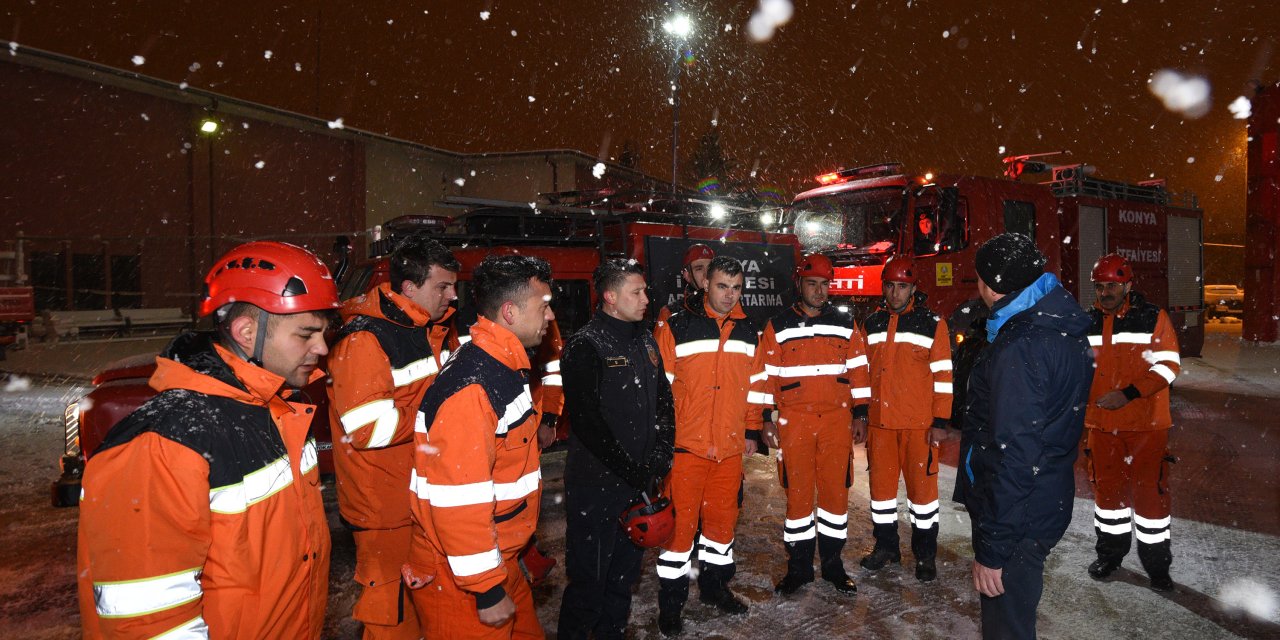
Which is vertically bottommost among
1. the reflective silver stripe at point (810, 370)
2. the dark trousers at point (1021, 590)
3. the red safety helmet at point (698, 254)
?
the dark trousers at point (1021, 590)

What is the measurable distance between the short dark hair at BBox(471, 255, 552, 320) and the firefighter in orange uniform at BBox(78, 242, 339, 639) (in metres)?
0.57

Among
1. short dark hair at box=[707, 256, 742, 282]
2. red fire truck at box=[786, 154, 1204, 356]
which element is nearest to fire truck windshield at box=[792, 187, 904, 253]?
red fire truck at box=[786, 154, 1204, 356]

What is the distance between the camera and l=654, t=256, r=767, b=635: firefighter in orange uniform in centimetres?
380

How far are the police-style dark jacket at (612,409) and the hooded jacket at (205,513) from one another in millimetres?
1352

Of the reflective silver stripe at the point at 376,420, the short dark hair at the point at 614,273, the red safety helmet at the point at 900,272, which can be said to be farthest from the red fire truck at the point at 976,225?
the reflective silver stripe at the point at 376,420

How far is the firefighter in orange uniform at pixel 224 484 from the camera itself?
144 cm

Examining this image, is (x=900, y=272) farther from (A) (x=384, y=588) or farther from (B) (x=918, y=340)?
(A) (x=384, y=588)

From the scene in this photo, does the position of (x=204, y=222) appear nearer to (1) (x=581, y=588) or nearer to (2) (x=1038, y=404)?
(1) (x=581, y=588)

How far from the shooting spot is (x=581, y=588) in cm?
315

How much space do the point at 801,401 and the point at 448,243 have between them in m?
3.15

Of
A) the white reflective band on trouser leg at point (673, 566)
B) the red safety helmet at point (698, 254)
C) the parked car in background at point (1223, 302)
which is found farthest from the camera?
the parked car in background at point (1223, 302)

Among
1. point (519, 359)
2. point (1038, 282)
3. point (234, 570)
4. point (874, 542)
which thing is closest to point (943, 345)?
point (874, 542)

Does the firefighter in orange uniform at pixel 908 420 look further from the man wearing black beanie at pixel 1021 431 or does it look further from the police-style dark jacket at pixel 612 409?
the police-style dark jacket at pixel 612 409

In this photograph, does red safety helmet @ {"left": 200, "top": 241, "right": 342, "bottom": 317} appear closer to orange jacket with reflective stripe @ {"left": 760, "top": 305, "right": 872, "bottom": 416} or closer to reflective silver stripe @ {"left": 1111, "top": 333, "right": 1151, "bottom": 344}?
orange jacket with reflective stripe @ {"left": 760, "top": 305, "right": 872, "bottom": 416}
